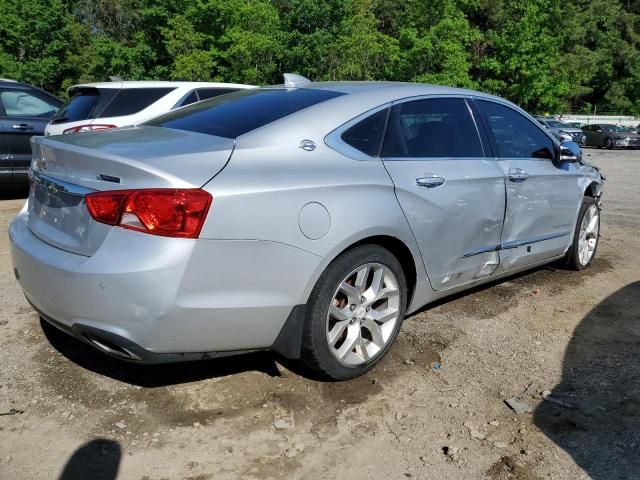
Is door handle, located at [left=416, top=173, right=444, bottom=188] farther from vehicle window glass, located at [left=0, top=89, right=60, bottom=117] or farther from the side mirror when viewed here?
vehicle window glass, located at [left=0, top=89, right=60, bottom=117]

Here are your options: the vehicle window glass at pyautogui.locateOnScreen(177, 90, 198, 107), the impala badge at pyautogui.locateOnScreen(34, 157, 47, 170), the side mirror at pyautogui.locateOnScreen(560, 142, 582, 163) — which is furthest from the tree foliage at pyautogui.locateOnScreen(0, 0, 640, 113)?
the impala badge at pyautogui.locateOnScreen(34, 157, 47, 170)

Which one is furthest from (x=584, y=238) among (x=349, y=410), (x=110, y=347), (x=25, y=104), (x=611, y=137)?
(x=611, y=137)

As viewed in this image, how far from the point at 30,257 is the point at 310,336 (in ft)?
4.75

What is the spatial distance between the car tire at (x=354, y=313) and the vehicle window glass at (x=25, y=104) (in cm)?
742

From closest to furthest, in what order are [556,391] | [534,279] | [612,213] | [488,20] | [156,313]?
[156,313], [556,391], [534,279], [612,213], [488,20]

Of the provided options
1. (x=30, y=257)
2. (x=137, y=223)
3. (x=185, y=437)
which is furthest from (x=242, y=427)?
(x=30, y=257)

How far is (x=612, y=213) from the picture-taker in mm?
9156

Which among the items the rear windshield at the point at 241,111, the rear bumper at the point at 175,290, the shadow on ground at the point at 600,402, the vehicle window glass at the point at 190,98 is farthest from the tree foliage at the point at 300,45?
the rear bumper at the point at 175,290

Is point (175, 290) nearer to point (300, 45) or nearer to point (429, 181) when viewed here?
point (429, 181)

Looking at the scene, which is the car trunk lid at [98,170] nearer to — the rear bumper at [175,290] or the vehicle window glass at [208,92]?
the rear bumper at [175,290]

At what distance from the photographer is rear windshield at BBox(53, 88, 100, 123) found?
7648 mm

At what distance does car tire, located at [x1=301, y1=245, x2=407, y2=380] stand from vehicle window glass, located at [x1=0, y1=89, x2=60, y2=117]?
7.42 metres

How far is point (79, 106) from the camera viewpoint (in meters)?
7.75

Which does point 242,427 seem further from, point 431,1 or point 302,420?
point 431,1
